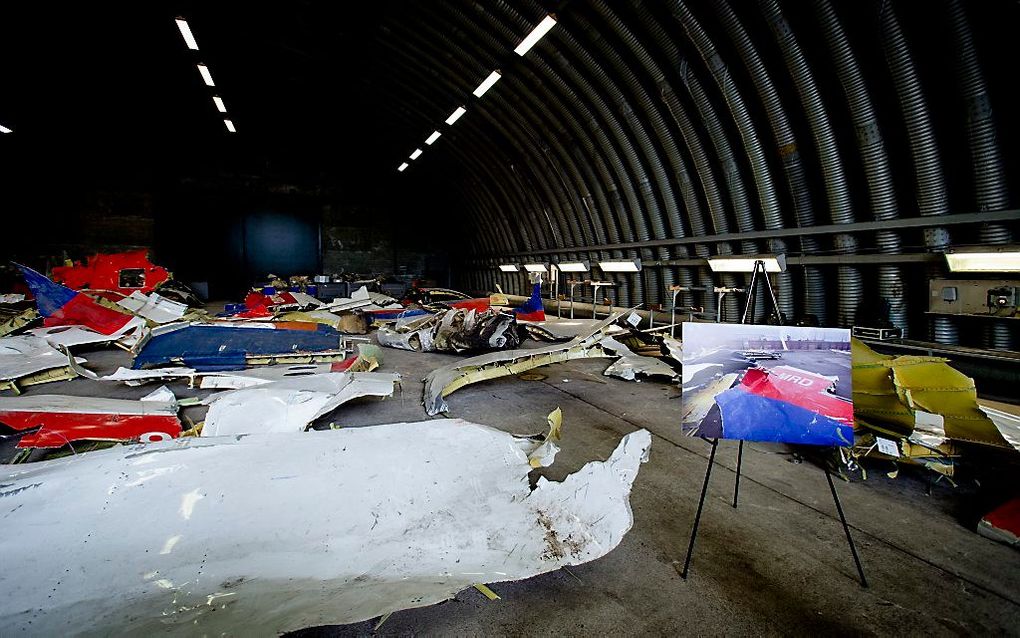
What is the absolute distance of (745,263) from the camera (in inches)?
245

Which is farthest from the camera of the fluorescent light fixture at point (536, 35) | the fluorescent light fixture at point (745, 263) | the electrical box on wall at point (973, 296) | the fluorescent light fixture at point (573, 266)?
the fluorescent light fixture at point (573, 266)

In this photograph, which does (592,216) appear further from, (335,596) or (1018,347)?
(335,596)

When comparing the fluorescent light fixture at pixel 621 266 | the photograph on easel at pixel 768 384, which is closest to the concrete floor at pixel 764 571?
the photograph on easel at pixel 768 384

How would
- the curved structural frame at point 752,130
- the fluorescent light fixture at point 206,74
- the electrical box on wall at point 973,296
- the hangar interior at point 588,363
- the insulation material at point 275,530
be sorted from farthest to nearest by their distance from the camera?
the fluorescent light fixture at point 206,74, the curved structural frame at point 752,130, the electrical box on wall at point 973,296, the hangar interior at point 588,363, the insulation material at point 275,530

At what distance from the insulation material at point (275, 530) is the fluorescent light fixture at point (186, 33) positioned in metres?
11.8

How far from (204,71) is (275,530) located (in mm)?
15201

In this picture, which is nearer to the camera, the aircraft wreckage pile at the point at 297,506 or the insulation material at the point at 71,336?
the aircraft wreckage pile at the point at 297,506

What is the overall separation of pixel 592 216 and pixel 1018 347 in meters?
7.23

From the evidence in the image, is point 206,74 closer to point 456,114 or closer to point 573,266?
point 456,114

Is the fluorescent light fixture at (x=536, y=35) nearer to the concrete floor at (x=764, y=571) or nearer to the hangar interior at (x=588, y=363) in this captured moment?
the hangar interior at (x=588, y=363)

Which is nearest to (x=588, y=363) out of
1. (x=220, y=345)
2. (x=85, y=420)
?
(x=220, y=345)

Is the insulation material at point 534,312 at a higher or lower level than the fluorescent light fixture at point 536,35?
lower

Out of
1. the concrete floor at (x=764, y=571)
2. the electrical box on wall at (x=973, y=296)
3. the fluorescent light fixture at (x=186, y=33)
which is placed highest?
the fluorescent light fixture at (x=186, y=33)

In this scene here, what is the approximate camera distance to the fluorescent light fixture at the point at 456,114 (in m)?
11.1
